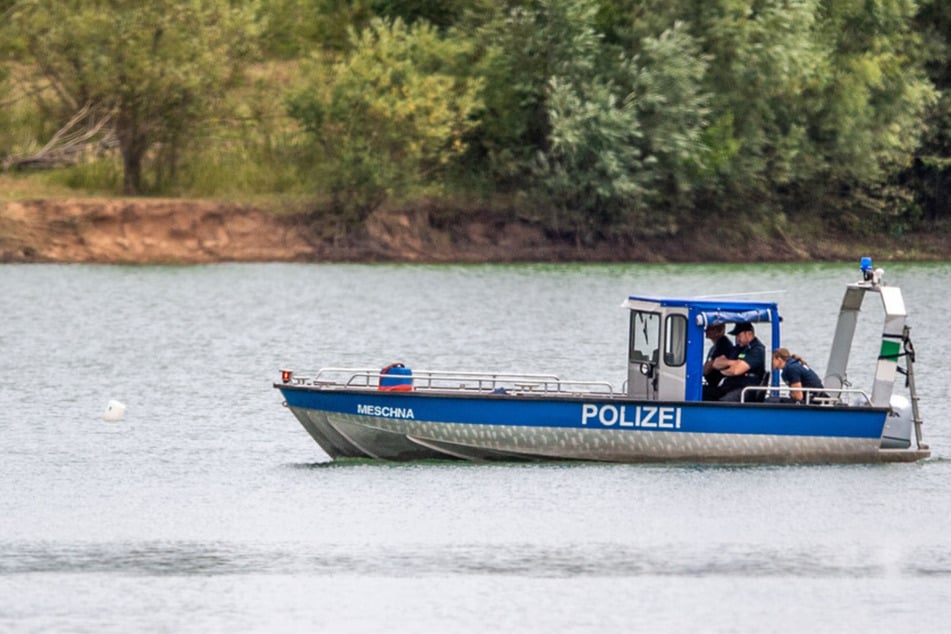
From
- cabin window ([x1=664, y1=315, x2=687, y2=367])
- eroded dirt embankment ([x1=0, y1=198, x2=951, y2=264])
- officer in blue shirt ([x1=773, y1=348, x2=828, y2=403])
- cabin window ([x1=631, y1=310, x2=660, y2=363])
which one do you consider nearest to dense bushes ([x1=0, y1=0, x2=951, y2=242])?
eroded dirt embankment ([x1=0, y1=198, x2=951, y2=264])

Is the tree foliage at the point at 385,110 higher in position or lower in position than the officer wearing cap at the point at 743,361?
higher

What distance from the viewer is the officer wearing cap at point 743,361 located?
28250 millimetres

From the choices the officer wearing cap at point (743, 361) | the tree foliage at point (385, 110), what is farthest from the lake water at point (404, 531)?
the tree foliage at point (385, 110)

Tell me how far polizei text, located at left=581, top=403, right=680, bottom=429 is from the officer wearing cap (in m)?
0.86

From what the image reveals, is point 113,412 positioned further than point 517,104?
No

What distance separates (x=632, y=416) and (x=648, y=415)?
8.0 inches

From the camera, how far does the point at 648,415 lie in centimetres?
2794

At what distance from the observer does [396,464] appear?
94.2 ft

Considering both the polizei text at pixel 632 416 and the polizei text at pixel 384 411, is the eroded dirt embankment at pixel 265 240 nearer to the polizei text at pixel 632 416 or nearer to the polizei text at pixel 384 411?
the polizei text at pixel 384 411

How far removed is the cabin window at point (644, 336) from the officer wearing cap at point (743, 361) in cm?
82

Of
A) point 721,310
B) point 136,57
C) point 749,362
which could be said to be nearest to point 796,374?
point 749,362

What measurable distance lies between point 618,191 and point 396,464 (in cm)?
4737

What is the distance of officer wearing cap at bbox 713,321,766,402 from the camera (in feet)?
92.7

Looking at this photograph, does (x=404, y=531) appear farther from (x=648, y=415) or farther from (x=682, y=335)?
(x=682, y=335)
